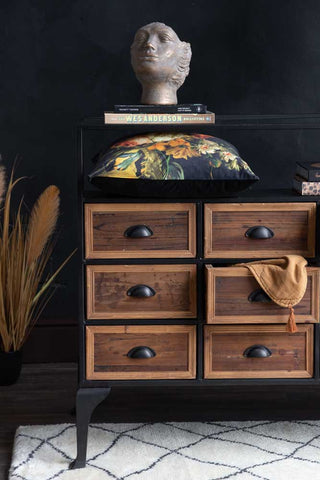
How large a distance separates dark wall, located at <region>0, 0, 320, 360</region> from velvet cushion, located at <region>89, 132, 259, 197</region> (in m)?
0.96

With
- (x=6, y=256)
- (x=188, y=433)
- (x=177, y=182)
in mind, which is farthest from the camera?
(x=6, y=256)

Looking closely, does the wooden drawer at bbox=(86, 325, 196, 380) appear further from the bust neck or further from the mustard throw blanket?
the bust neck

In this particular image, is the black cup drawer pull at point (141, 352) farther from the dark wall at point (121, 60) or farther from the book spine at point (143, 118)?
the dark wall at point (121, 60)

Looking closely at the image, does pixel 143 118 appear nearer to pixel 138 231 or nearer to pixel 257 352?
pixel 138 231

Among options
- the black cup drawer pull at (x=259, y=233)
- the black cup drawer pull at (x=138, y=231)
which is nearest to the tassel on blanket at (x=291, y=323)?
the black cup drawer pull at (x=259, y=233)

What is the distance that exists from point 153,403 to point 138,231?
2.82 feet

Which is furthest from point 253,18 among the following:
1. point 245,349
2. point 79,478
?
point 79,478

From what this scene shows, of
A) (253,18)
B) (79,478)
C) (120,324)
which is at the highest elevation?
(253,18)

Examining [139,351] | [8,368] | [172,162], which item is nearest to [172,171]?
[172,162]

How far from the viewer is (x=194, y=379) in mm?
2639

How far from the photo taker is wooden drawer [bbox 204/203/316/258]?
101 inches

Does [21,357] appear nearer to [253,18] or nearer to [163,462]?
[163,462]

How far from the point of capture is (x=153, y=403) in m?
3.11

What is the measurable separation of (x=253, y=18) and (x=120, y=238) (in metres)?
1.34
